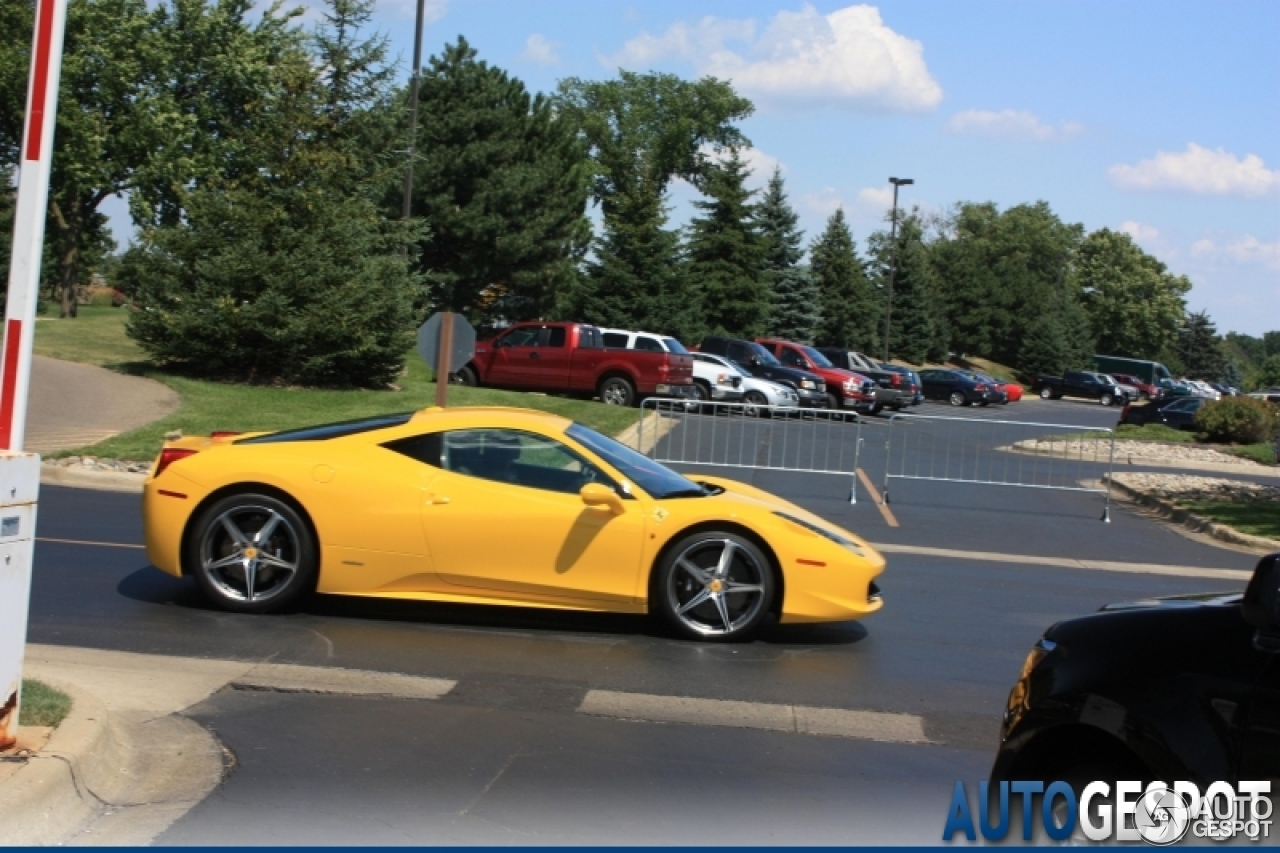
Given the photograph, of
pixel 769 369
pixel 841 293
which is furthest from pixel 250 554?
pixel 841 293

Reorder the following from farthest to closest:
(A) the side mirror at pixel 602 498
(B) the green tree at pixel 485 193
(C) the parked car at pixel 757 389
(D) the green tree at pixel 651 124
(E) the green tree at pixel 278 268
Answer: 1. (D) the green tree at pixel 651 124
2. (B) the green tree at pixel 485 193
3. (C) the parked car at pixel 757 389
4. (E) the green tree at pixel 278 268
5. (A) the side mirror at pixel 602 498

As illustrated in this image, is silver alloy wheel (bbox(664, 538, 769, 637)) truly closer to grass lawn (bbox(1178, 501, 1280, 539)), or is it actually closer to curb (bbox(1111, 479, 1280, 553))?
curb (bbox(1111, 479, 1280, 553))

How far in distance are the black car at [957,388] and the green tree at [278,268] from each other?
36739 mm

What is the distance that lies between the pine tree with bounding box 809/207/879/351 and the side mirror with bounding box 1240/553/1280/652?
227 ft

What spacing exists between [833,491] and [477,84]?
31132mm

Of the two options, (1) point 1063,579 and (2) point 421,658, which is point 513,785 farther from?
(1) point 1063,579

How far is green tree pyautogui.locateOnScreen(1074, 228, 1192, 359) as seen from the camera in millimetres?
125062

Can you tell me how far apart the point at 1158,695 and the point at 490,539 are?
506 cm

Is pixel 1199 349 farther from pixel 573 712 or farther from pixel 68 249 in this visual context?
pixel 573 712

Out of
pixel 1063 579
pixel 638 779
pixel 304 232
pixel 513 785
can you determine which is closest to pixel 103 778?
pixel 513 785

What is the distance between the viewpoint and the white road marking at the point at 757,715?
6.59 m

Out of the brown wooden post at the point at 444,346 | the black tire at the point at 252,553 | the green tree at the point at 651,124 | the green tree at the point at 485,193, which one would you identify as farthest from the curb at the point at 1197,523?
the green tree at the point at 651,124

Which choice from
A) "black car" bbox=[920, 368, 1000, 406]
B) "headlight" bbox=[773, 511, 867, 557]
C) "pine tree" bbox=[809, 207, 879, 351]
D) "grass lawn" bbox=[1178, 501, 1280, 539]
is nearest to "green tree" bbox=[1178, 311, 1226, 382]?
"pine tree" bbox=[809, 207, 879, 351]

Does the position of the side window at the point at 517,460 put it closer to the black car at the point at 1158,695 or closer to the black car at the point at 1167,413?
the black car at the point at 1158,695
